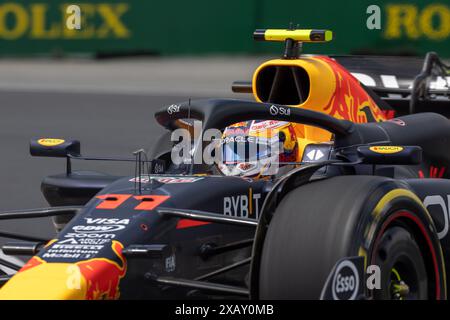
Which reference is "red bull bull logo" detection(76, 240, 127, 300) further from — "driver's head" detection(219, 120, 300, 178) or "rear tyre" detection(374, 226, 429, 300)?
"driver's head" detection(219, 120, 300, 178)

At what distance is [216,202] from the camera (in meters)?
5.15

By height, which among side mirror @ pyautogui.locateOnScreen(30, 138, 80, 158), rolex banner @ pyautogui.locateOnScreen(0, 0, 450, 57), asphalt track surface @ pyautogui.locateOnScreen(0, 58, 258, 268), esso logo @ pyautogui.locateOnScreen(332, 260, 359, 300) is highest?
side mirror @ pyautogui.locateOnScreen(30, 138, 80, 158)

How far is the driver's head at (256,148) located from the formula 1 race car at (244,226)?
13 mm

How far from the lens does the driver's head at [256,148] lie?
5.82 m

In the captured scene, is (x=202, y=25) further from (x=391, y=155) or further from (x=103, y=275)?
(x=103, y=275)

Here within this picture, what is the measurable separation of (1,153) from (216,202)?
790 centimetres

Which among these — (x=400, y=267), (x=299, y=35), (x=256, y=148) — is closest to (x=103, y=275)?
(x=400, y=267)

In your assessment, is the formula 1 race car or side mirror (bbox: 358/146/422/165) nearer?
the formula 1 race car

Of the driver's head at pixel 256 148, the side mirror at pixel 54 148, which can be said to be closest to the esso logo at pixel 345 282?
the driver's head at pixel 256 148

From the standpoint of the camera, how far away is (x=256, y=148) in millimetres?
5887

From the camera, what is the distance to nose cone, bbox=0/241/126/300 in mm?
4363

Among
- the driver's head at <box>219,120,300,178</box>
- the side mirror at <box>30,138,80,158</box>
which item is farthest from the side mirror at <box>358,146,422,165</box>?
the side mirror at <box>30,138,80,158</box>

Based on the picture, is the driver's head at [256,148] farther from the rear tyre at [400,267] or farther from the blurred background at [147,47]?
the blurred background at [147,47]

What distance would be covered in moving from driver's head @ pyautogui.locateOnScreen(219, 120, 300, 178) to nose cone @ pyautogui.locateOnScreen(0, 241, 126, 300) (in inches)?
54.9
